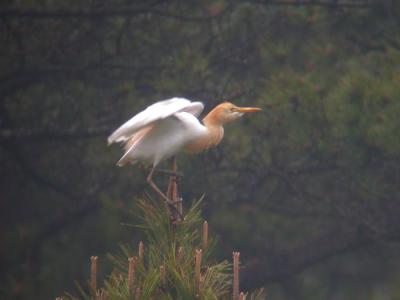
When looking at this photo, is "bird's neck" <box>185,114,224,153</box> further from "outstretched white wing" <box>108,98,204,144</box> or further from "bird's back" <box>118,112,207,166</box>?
"outstretched white wing" <box>108,98,204,144</box>

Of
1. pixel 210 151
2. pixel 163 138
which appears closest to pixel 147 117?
pixel 163 138

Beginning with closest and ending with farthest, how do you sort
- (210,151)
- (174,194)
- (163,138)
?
1. (174,194)
2. (163,138)
3. (210,151)

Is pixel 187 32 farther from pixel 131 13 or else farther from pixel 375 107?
pixel 375 107

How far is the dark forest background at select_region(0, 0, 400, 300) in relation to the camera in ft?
12.3

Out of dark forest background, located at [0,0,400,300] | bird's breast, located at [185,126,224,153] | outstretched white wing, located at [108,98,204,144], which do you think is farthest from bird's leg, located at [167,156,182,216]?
dark forest background, located at [0,0,400,300]

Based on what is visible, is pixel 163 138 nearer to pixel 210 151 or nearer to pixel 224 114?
pixel 224 114

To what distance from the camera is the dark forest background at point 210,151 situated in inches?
148

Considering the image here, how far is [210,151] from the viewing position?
3.87m

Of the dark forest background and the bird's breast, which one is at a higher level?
the bird's breast

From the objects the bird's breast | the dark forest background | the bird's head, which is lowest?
the dark forest background

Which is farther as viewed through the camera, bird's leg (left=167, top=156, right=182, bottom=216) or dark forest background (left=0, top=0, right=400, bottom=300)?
dark forest background (left=0, top=0, right=400, bottom=300)

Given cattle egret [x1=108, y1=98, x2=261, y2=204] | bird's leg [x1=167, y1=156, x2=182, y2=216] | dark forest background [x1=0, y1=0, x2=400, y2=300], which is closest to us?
bird's leg [x1=167, y1=156, x2=182, y2=216]

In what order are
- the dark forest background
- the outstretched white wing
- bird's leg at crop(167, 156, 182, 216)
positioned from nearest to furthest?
1. bird's leg at crop(167, 156, 182, 216)
2. the outstretched white wing
3. the dark forest background

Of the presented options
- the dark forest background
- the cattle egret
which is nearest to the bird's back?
the cattle egret
